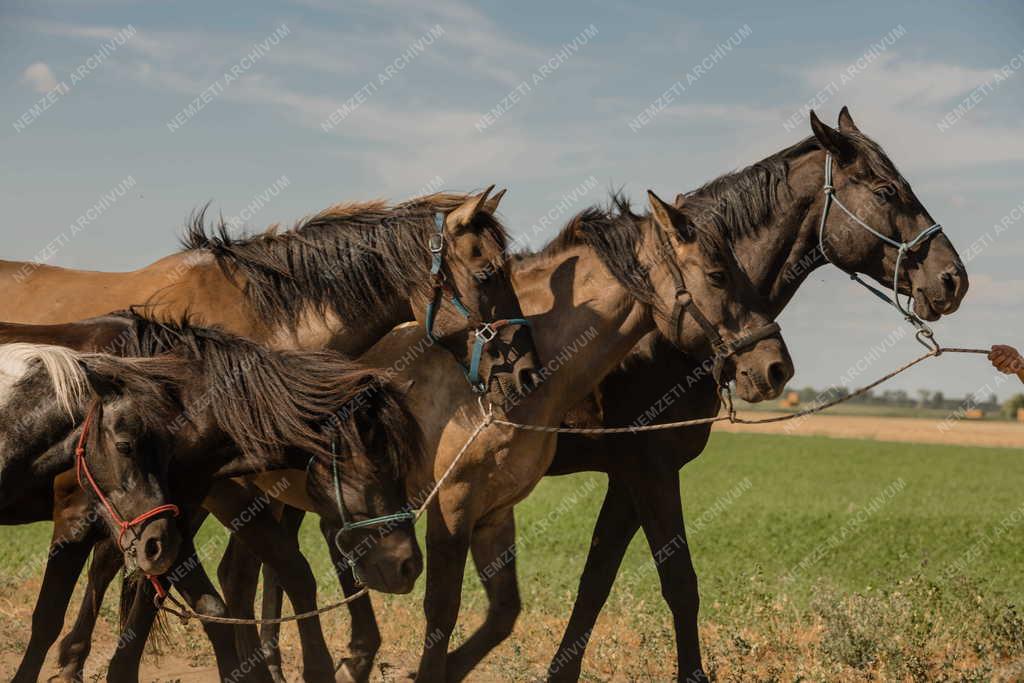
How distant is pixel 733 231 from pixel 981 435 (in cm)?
5403

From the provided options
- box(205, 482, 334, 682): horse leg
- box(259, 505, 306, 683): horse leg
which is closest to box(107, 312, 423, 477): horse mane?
box(205, 482, 334, 682): horse leg

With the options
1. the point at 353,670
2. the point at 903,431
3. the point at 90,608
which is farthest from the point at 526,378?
the point at 903,431

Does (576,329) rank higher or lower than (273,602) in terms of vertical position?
higher

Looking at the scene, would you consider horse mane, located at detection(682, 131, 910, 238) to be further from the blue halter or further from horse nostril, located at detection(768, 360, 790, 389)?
the blue halter

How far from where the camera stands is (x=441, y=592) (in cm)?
569

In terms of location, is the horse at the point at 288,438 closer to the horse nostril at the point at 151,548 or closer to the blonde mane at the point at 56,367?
the blonde mane at the point at 56,367

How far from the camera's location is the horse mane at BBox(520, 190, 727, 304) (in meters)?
Result: 6.03

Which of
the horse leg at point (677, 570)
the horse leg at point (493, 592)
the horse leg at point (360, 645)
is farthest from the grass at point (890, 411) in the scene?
the horse leg at point (360, 645)

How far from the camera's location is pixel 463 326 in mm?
5723

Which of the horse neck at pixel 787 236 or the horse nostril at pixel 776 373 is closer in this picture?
the horse nostril at pixel 776 373

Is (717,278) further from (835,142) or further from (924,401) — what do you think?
(924,401)

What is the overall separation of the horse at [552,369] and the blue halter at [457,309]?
0.82 feet

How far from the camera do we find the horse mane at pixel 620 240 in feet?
19.8

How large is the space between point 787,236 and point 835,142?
580mm
